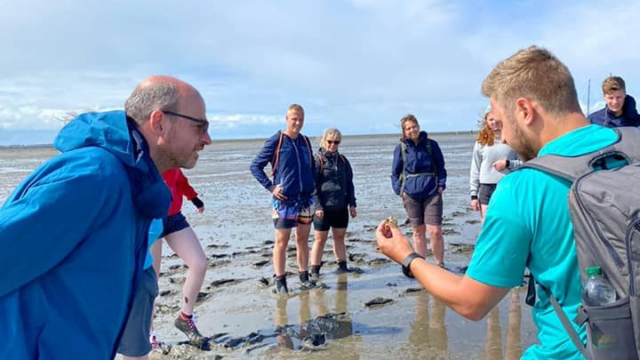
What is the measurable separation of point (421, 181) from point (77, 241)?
6020 millimetres

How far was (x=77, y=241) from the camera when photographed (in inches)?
74.8

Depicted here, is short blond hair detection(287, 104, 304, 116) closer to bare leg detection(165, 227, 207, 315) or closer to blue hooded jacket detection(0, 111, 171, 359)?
bare leg detection(165, 227, 207, 315)

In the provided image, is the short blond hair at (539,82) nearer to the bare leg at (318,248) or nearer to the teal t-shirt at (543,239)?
the teal t-shirt at (543,239)

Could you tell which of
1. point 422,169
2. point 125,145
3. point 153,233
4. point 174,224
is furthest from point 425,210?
point 125,145

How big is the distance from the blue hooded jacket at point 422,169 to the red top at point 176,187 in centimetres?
308

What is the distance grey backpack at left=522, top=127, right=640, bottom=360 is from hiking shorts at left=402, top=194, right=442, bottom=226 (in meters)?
5.72

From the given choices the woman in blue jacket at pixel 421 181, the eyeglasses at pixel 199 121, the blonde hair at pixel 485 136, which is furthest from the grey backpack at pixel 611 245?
the woman in blue jacket at pixel 421 181

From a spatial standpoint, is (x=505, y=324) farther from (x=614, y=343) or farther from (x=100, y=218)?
(x=100, y=218)

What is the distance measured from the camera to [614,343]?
1.63 meters

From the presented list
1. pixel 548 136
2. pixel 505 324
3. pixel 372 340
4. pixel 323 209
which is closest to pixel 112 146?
pixel 548 136

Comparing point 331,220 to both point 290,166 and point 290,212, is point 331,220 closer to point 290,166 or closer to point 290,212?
point 290,212

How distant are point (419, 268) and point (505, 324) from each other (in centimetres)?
393

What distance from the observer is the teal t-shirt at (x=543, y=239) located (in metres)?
1.78

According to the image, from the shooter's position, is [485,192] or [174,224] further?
[485,192]
